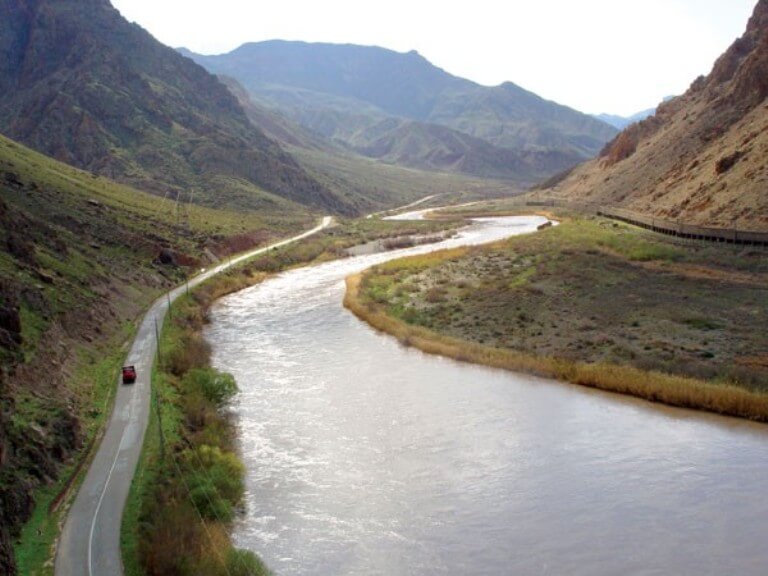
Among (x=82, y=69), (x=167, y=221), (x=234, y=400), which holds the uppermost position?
(x=82, y=69)

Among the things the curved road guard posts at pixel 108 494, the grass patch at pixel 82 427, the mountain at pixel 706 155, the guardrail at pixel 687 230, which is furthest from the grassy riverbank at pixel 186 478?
the mountain at pixel 706 155

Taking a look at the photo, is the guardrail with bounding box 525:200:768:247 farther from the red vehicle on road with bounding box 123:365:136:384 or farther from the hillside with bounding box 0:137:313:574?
the red vehicle on road with bounding box 123:365:136:384

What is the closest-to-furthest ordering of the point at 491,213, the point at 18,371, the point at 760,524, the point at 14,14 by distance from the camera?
the point at 760,524
the point at 18,371
the point at 491,213
the point at 14,14

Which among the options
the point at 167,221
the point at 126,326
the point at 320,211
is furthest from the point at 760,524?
the point at 320,211

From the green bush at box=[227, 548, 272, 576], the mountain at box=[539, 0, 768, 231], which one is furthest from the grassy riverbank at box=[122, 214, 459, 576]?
the mountain at box=[539, 0, 768, 231]

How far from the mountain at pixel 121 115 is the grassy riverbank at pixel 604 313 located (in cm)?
5679

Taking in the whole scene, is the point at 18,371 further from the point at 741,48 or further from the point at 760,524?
the point at 741,48

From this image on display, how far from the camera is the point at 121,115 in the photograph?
117750 millimetres

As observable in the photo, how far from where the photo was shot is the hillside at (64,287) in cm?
2156

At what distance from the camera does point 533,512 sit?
66.1 ft

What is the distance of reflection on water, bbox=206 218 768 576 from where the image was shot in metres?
18.3

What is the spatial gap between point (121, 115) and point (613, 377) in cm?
10515

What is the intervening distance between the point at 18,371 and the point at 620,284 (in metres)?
34.6

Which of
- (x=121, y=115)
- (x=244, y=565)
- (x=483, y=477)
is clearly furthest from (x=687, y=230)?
(x=121, y=115)
